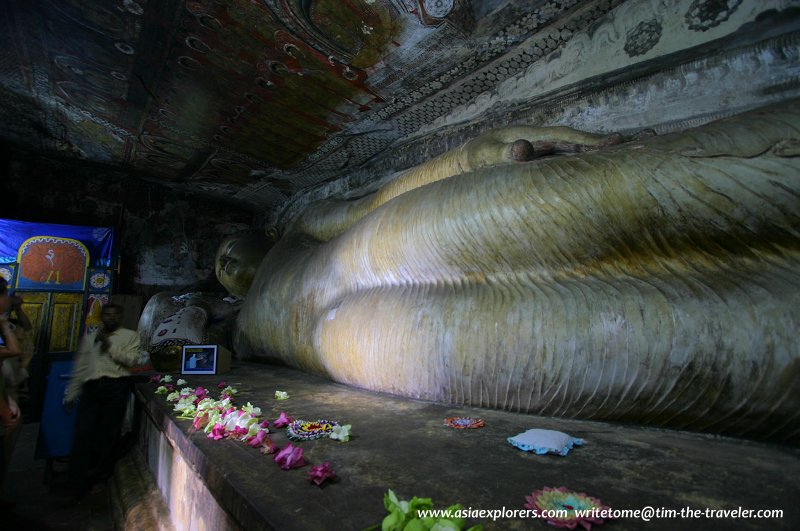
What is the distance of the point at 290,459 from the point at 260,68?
3352 millimetres

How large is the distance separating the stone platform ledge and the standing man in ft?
3.70

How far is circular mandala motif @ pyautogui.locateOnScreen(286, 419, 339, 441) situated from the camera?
136 cm

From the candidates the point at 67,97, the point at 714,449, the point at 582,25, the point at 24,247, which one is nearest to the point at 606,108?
the point at 582,25

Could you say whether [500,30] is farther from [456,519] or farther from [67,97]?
[67,97]

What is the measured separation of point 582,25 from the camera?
2709 millimetres

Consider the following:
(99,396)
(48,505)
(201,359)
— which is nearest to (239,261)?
(201,359)

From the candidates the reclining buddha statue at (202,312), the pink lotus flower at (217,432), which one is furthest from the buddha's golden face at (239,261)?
the pink lotus flower at (217,432)

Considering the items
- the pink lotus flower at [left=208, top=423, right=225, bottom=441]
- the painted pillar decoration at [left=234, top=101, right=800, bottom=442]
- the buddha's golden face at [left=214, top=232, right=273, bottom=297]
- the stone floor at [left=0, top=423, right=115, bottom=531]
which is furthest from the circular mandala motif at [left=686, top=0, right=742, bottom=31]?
the buddha's golden face at [left=214, top=232, right=273, bottom=297]

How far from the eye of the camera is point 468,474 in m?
1.02

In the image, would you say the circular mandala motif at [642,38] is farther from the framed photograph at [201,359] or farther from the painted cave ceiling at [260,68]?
the framed photograph at [201,359]

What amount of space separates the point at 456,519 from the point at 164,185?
7.35 meters

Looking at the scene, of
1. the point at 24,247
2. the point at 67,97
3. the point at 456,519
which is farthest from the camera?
the point at 24,247

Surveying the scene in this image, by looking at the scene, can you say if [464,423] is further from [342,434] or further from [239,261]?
[239,261]

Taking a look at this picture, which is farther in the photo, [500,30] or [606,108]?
[500,30]
